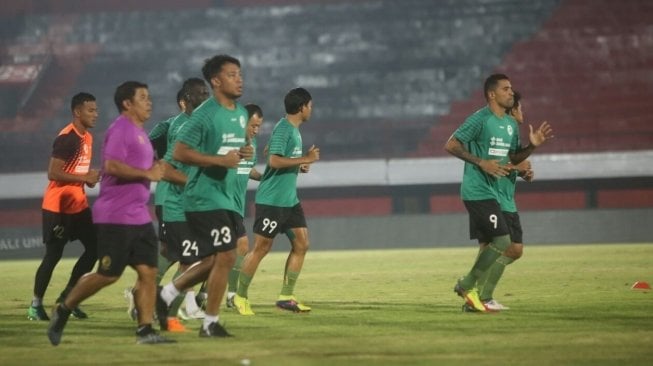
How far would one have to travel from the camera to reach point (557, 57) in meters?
37.5

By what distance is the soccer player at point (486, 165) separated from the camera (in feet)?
40.5

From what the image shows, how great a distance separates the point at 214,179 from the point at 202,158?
0.26m

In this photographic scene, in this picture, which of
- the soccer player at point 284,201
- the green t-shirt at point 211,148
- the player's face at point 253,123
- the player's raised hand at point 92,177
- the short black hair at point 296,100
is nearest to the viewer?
the green t-shirt at point 211,148

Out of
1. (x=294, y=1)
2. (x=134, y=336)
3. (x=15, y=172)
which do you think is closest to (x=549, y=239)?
(x=294, y=1)

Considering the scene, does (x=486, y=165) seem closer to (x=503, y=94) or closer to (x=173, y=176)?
(x=503, y=94)

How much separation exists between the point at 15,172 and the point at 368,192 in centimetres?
1082

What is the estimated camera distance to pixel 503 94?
41.9ft

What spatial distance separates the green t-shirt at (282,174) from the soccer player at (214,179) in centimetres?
280

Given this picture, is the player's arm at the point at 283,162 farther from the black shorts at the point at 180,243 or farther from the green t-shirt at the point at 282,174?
the black shorts at the point at 180,243

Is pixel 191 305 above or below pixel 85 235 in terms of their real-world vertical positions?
below

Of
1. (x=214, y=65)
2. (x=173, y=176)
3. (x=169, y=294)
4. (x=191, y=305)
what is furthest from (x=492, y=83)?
(x=169, y=294)

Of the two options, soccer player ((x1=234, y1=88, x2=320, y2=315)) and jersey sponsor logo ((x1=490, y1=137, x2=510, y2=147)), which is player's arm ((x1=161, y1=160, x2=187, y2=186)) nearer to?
soccer player ((x1=234, y1=88, x2=320, y2=315))

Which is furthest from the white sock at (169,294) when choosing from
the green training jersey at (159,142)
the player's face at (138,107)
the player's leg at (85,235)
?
the player's leg at (85,235)

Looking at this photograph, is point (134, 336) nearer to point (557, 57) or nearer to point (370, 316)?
point (370, 316)
